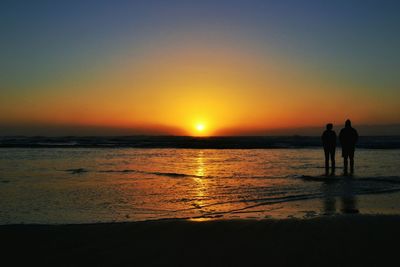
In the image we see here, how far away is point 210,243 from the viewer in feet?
19.7

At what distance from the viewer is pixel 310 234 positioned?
6.39 meters

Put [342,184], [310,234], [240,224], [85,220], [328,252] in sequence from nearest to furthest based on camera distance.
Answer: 1. [328,252]
2. [310,234]
3. [240,224]
4. [85,220]
5. [342,184]

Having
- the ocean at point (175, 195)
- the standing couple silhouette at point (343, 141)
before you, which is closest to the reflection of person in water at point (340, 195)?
the ocean at point (175, 195)

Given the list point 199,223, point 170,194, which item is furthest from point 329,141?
point 199,223

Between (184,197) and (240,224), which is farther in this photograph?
(184,197)

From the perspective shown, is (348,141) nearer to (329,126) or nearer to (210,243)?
(329,126)

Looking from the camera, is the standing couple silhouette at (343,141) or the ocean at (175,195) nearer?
the ocean at (175,195)

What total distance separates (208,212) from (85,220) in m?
2.58

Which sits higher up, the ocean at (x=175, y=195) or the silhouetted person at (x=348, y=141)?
the silhouetted person at (x=348, y=141)

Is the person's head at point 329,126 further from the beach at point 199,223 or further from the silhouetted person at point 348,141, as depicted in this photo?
the beach at point 199,223

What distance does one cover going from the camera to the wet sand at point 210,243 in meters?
5.29

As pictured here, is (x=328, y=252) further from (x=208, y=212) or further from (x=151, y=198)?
(x=151, y=198)

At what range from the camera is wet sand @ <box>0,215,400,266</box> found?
5.29 metres

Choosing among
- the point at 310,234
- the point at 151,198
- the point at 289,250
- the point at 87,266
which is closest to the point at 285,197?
the point at 151,198
